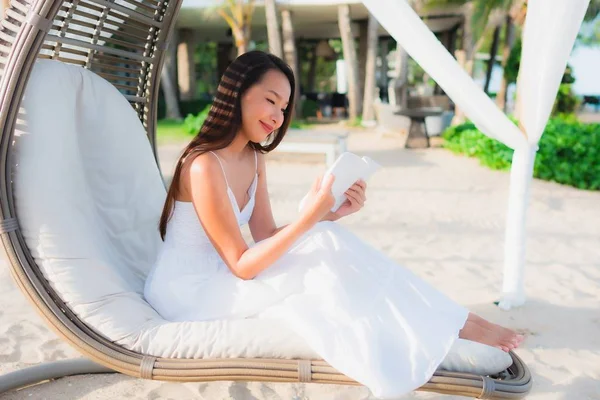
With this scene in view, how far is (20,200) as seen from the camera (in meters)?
1.72

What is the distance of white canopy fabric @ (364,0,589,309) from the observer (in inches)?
100

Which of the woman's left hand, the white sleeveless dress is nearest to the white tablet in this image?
the woman's left hand

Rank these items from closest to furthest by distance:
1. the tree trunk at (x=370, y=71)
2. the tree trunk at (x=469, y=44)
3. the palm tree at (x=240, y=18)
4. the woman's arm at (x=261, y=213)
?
the woman's arm at (x=261, y=213) < the tree trunk at (x=469, y=44) < the palm tree at (x=240, y=18) < the tree trunk at (x=370, y=71)

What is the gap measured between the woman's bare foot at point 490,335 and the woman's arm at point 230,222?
58 cm

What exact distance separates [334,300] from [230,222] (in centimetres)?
42

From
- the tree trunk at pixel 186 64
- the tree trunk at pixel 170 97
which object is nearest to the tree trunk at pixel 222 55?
the tree trunk at pixel 186 64

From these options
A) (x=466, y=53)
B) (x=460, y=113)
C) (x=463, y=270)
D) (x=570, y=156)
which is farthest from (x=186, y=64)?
(x=463, y=270)

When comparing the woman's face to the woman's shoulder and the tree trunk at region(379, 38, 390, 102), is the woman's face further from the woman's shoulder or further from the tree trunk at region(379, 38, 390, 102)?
the tree trunk at region(379, 38, 390, 102)

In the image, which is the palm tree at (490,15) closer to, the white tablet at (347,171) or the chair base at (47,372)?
the white tablet at (347,171)

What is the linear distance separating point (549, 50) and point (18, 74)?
232 centimetres

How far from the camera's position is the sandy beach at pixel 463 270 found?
236 cm

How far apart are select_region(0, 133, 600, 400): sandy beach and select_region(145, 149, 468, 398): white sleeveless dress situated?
679 millimetres

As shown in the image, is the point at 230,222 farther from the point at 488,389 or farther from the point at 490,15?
the point at 490,15

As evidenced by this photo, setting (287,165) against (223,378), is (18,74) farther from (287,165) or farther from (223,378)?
(287,165)
